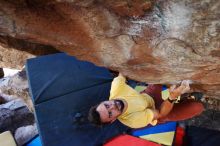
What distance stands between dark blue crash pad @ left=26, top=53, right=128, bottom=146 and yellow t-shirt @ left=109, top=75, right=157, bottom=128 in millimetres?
701

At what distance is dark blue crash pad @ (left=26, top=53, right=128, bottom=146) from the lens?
365 cm

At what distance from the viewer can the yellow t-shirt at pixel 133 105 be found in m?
3.05

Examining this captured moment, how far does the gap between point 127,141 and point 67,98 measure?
94cm

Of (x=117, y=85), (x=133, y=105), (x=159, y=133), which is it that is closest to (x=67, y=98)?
(x=117, y=85)

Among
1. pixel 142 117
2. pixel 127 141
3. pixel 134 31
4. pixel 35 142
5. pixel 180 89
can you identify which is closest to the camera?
pixel 134 31

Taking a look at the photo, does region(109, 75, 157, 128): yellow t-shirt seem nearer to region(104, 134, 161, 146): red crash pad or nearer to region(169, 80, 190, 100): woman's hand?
region(169, 80, 190, 100): woman's hand

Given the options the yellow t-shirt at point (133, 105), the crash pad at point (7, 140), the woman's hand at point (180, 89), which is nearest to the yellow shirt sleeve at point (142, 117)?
the yellow t-shirt at point (133, 105)

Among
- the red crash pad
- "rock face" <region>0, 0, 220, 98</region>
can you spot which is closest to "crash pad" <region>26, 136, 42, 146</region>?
the red crash pad

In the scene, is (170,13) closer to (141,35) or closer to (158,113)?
(141,35)

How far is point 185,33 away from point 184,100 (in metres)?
1.32

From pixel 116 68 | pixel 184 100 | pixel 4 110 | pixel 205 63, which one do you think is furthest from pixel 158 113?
pixel 4 110

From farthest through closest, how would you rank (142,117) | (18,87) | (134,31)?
(18,87) → (142,117) → (134,31)

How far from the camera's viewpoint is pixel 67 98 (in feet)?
12.7

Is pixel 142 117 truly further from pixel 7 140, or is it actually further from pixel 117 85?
pixel 7 140
